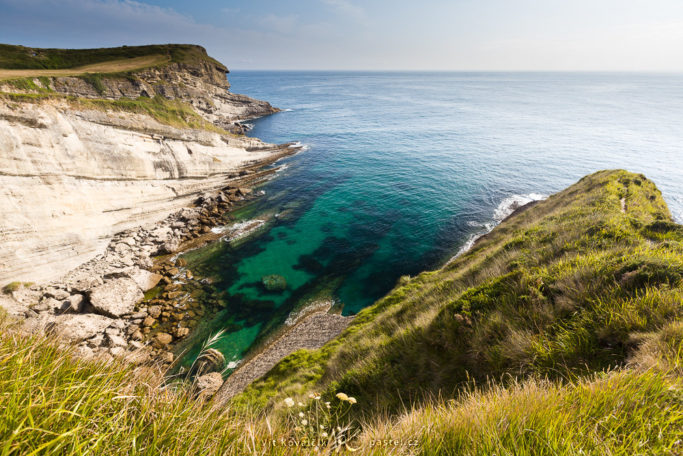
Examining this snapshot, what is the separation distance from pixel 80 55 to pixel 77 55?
610mm

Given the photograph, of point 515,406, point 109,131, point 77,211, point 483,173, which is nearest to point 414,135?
point 483,173

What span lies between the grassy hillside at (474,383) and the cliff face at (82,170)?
23.2 m

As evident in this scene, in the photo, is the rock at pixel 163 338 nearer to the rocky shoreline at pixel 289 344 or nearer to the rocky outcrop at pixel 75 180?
the rocky shoreline at pixel 289 344

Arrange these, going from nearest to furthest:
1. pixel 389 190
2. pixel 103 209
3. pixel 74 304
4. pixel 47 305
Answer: pixel 74 304 < pixel 47 305 < pixel 103 209 < pixel 389 190

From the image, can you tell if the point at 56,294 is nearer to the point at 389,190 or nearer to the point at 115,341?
the point at 115,341

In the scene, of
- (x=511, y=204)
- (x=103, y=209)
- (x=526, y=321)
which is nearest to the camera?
(x=526, y=321)

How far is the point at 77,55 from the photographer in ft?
160

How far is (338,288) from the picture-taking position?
21.7m

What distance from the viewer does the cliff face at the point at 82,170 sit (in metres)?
19.5

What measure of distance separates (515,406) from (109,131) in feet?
124

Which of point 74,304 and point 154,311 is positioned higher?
point 74,304

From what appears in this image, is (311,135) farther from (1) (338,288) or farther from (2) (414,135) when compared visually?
(1) (338,288)

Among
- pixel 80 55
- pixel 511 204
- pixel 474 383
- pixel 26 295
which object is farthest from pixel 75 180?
pixel 511 204

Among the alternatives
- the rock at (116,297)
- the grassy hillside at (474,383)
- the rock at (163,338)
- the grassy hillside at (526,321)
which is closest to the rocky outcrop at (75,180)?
the rock at (116,297)
